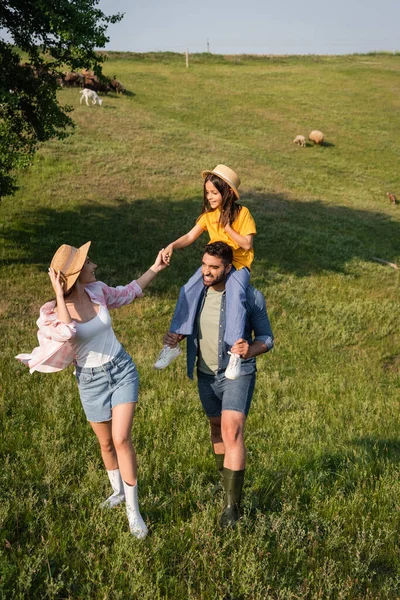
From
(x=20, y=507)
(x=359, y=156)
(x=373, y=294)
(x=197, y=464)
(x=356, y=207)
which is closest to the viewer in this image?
(x=20, y=507)

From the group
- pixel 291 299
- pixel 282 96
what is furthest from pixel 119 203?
pixel 282 96

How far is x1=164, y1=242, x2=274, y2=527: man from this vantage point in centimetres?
446

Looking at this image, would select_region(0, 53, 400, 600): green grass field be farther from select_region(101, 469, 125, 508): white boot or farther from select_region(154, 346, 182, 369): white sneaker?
select_region(154, 346, 182, 369): white sneaker

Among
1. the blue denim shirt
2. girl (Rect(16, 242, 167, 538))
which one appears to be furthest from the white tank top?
the blue denim shirt

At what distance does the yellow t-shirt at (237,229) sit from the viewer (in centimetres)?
558

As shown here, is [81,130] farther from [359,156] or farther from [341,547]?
[341,547]

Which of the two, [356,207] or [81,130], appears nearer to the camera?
[356,207]

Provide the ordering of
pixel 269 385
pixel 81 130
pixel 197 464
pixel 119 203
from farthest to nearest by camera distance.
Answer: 1. pixel 81 130
2. pixel 119 203
3. pixel 269 385
4. pixel 197 464

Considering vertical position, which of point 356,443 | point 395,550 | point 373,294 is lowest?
point 373,294

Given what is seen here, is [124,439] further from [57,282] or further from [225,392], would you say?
[57,282]

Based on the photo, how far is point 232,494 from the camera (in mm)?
4488

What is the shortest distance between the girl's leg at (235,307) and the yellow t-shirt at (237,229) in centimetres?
90

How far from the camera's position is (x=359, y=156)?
Result: 34750 mm

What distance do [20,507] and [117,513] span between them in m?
0.77
